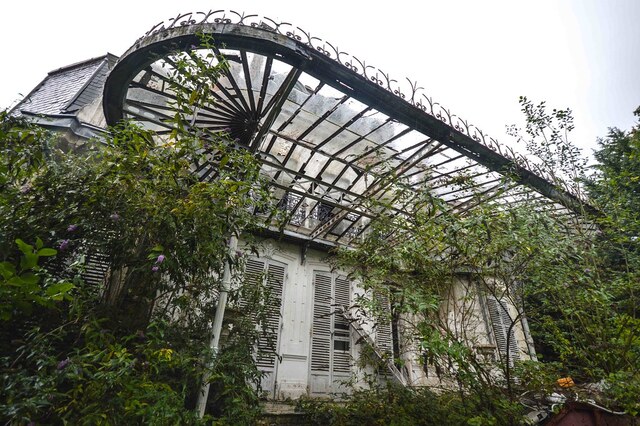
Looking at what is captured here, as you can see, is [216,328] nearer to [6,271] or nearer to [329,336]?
[6,271]

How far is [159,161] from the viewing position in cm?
269

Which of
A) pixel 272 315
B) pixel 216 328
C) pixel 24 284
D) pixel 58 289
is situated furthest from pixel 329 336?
pixel 24 284

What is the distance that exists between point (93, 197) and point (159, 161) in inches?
23.9

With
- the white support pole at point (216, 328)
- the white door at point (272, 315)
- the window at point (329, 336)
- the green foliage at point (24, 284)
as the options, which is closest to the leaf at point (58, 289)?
the green foliage at point (24, 284)

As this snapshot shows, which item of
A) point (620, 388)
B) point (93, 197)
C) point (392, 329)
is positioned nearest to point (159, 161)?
point (93, 197)

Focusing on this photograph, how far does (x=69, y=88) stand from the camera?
6.34 m

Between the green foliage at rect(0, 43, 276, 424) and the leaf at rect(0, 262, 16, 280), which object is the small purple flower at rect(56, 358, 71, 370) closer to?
the green foliage at rect(0, 43, 276, 424)

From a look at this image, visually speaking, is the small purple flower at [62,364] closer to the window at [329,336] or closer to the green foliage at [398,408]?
the green foliage at [398,408]

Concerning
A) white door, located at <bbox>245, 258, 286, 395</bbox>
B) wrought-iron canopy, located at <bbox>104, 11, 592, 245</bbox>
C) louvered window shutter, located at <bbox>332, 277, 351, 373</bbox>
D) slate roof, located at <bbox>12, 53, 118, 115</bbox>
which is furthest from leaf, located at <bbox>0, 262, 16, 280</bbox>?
slate roof, located at <bbox>12, 53, 118, 115</bbox>

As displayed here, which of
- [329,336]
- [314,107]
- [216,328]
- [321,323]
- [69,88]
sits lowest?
[216,328]

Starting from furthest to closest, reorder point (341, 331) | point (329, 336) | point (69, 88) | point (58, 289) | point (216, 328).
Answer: point (341, 331) → point (329, 336) → point (69, 88) → point (216, 328) → point (58, 289)

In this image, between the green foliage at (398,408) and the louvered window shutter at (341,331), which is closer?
the green foliage at (398,408)

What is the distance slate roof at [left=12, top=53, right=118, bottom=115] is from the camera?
18.8 feet

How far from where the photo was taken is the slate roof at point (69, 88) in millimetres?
5727
